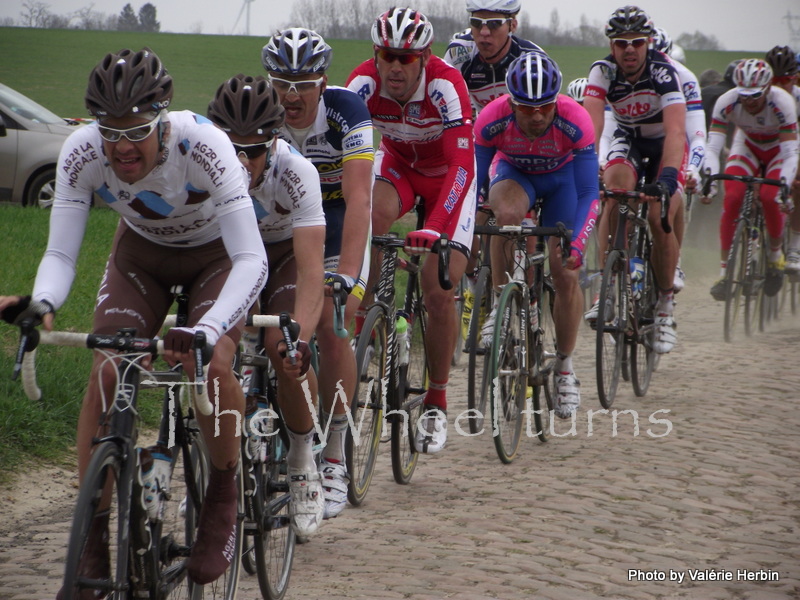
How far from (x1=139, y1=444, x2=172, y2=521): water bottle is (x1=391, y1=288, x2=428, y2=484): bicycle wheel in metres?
2.56

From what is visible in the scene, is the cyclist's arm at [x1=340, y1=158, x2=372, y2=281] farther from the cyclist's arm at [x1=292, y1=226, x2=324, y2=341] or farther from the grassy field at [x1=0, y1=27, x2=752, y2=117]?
the grassy field at [x1=0, y1=27, x2=752, y2=117]

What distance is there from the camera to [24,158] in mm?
13922

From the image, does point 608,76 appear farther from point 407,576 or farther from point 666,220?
point 407,576

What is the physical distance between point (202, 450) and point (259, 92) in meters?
1.50

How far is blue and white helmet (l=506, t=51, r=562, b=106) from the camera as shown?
644cm

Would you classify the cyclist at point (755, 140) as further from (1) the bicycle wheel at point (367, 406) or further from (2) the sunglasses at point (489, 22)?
(1) the bicycle wheel at point (367, 406)

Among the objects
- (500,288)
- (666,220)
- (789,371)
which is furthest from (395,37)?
(789,371)

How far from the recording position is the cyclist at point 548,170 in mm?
6531

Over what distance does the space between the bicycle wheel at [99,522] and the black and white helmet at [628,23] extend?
643cm

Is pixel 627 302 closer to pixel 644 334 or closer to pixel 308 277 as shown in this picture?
pixel 644 334

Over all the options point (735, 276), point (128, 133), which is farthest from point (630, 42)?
point (128, 133)

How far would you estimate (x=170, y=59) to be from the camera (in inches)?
1656

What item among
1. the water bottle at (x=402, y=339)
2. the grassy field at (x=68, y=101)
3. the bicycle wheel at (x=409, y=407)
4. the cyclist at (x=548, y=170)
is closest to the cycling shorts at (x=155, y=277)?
the water bottle at (x=402, y=339)

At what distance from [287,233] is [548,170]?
2844 millimetres
